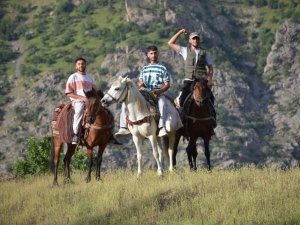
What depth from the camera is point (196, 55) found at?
74.0ft

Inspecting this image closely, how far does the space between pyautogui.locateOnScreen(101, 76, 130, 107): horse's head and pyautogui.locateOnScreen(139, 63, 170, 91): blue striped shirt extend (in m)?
1.18

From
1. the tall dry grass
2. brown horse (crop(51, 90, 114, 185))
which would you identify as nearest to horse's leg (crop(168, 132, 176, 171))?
the tall dry grass

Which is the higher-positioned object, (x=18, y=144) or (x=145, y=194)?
(x=145, y=194)

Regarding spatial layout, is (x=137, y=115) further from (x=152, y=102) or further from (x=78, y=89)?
(x=78, y=89)

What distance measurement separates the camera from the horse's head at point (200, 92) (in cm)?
2166

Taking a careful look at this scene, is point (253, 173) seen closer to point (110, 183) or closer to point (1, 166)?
point (110, 183)

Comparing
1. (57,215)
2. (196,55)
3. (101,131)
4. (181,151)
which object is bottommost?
(181,151)

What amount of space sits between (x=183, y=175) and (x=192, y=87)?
300 centimetres

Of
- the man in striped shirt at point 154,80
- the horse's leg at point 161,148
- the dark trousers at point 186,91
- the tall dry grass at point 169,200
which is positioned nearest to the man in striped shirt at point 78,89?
the man in striped shirt at point 154,80

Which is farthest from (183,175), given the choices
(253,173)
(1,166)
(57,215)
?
(1,166)

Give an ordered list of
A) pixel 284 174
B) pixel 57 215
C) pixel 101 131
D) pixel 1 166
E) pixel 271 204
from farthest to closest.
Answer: pixel 1 166 → pixel 101 131 → pixel 284 174 → pixel 57 215 → pixel 271 204

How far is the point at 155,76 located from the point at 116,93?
1696 millimetres

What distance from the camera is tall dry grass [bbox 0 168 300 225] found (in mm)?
15704

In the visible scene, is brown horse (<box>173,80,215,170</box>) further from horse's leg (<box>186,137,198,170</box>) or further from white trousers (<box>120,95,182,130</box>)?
white trousers (<box>120,95,182,130</box>)
